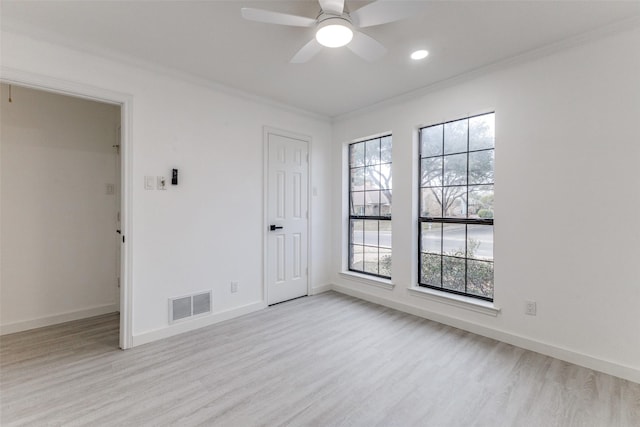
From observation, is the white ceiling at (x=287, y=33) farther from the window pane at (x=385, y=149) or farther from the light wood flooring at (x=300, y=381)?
the light wood flooring at (x=300, y=381)

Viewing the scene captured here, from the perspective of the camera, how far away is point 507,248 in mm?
2703

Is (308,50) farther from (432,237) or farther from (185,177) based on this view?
(432,237)

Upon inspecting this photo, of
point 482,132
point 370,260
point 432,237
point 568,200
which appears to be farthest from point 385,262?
point 568,200

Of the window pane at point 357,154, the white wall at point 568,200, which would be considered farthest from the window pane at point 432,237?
the window pane at point 357,154

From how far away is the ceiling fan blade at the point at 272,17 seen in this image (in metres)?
1.66

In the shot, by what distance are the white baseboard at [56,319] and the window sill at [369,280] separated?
2987 mm

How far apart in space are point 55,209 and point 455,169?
14.5 feet

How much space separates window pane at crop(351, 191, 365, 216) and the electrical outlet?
7.11ft

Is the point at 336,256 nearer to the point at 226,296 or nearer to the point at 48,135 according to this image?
the point at 226,296

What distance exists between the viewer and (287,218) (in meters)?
3.87

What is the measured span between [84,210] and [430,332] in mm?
4067

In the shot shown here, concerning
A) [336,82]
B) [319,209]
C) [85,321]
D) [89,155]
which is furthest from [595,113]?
[85,321]

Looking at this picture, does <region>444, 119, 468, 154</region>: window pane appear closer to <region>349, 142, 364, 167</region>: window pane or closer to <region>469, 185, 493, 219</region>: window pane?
<region>469, 185, 493, 219</region>: window pane

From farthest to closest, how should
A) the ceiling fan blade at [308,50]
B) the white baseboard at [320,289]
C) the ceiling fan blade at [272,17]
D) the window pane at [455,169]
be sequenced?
the white baseboard at [320,289], the window pane at [455,169], the ceiling fan blade at [308,50], the ceiling fan blade at [272,17]
